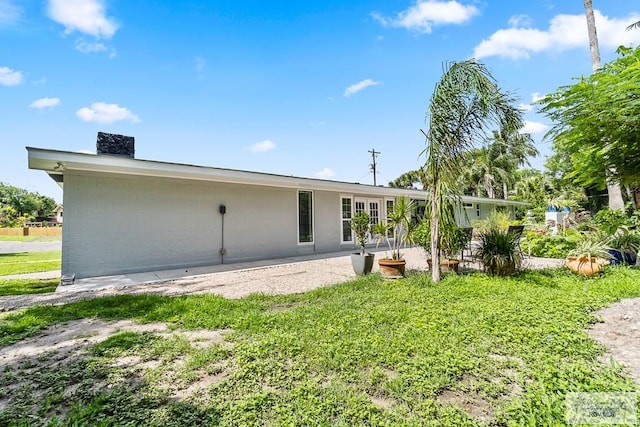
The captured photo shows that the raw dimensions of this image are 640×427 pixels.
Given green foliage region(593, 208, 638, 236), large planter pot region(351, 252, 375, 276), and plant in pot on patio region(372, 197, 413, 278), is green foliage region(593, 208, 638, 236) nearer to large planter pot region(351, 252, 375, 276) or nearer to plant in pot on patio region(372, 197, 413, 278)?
plant in pot on patio region(372, 197, 413, 278)

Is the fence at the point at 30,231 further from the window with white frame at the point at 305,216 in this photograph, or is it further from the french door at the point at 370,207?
the french door at the point at 370,207

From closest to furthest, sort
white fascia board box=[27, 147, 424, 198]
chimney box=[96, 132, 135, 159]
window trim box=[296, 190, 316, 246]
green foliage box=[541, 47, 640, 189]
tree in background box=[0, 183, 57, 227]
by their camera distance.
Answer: green foliage box=[541, 47, 640, 189] < white fascia board box=[27, 147, 424, 198] < chimney box=[96, 132, 135, 159] < window trim box=[296, 190, 316, 246] < tree in background box=[0, 183, 57, 227]

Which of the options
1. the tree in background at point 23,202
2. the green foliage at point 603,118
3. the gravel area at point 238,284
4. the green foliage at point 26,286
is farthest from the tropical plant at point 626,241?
the tree in background at point 23,202

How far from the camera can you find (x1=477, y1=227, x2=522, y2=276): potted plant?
19.9 ft

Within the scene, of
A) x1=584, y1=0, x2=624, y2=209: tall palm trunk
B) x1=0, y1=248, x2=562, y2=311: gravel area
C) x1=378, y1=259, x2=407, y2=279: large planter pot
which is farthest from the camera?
x1=584, y1=0, x2=624, y2=209: tall palm trunk

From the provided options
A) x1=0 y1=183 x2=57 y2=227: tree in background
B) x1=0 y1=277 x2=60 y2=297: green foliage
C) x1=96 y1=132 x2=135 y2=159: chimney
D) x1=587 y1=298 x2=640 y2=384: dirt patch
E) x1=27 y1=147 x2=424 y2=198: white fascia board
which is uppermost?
x1=0 y1=183 x2=57 y2=227: tree in background

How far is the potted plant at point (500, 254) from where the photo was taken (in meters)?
6.06

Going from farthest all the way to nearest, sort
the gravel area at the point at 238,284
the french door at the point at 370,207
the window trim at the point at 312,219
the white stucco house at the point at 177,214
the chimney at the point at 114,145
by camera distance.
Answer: the french door at the point at 370,207
the window trim at the point at 312,219
the chimney at the point at 114,145
the white stucco house at the point at 177,214
the gravel area at the point at 238,284

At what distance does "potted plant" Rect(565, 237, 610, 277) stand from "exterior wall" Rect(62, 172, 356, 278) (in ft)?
24.9

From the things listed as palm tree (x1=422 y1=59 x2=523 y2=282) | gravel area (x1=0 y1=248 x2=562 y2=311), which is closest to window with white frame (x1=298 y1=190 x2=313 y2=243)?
gravel area (x1=0 y1=248 x2=562 y2=311)

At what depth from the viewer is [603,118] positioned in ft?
15.2

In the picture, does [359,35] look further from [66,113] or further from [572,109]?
[66,113]

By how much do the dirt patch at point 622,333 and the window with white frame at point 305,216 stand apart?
8318 mm

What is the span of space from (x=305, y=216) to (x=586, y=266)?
7957 millimetres
